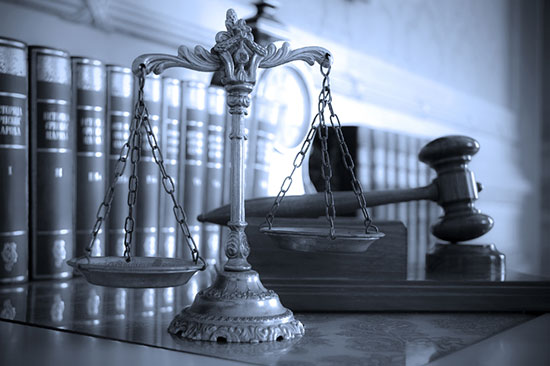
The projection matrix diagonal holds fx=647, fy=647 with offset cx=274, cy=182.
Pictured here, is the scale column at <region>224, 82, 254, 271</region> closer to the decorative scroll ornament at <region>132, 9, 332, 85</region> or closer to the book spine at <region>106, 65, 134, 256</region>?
the decorative scroll ornament at <region>132, 9, 332, 85</region>

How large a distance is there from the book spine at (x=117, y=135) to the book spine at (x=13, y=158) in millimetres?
127

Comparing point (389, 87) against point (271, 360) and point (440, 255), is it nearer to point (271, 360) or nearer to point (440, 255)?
point (440, 255)

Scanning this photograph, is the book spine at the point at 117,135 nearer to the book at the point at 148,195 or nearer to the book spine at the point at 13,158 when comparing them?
the book at the point at 148,195

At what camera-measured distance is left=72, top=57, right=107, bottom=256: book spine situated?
896 mm

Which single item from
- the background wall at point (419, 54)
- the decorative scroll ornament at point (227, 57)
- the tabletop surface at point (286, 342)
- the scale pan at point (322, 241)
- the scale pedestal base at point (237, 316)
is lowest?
the tabletop surface at point (286, 342)

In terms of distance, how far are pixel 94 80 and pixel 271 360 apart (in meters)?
0.58

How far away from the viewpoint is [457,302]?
70 centimetres

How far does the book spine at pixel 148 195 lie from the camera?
96cm

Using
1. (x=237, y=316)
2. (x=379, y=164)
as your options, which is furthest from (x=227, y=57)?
(x=379, y=164)

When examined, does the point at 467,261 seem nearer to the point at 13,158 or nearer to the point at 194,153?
the point at 194,153

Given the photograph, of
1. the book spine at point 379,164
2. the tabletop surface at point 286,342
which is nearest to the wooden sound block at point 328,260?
the tabletop surface at point 286,342

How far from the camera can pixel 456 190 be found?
85 centimetres

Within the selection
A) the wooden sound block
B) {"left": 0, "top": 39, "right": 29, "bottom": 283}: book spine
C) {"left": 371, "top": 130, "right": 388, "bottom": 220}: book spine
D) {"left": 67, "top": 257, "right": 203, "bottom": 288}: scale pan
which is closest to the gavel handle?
the wooden sound block

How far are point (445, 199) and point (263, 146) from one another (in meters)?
0.42
